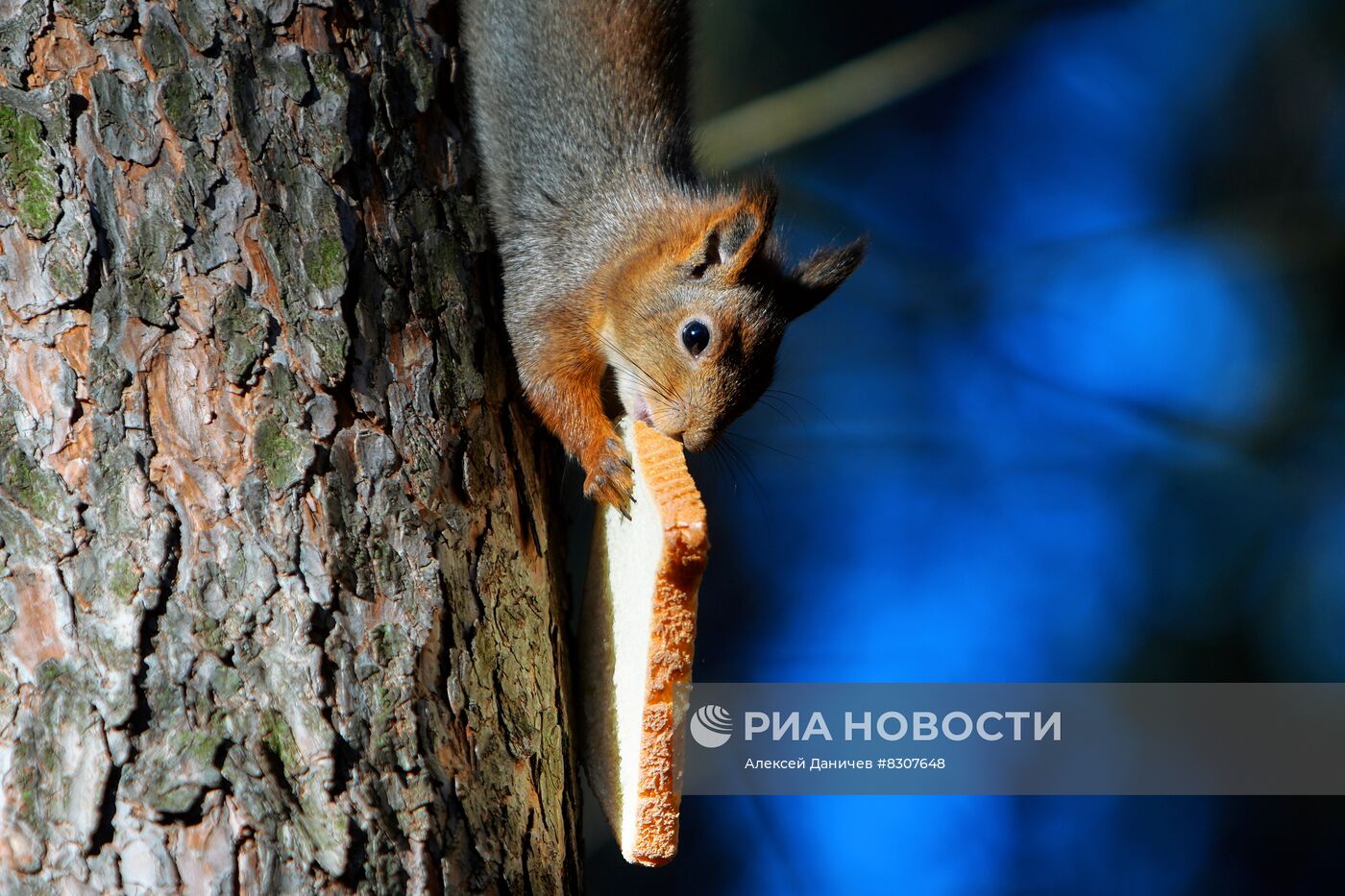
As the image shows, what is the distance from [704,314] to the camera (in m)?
1.21

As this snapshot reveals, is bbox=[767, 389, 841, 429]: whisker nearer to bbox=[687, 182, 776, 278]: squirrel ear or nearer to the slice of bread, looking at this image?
bbox=[687, 182, 776, 278]: squirrel ear

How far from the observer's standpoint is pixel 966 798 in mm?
1665

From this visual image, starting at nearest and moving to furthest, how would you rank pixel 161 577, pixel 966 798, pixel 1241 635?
pixel 161 577 → pixel 966 798 → pixel 1241 635

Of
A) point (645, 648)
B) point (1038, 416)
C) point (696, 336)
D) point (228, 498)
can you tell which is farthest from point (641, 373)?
point (1038, 416)

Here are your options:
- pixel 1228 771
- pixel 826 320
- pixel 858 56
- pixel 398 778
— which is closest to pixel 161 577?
pixel 398 778

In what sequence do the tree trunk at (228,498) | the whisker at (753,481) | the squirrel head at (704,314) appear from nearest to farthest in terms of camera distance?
the tree trunk at (228,498), the squirrel head at (704,314), the whisker at (753,481)

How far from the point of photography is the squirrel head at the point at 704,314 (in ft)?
3.92

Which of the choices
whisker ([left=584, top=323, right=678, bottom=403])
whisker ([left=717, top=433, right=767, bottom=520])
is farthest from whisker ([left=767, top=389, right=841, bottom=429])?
whisker ([left=584, top=323, right=678, bottom=403])

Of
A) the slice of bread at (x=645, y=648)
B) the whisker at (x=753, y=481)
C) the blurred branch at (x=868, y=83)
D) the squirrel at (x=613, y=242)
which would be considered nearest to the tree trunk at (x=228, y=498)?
the slice of bread at (x=645, y=648)

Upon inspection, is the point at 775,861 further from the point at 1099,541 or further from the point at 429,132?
the point at 429,132

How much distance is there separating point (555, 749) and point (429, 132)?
599 mm

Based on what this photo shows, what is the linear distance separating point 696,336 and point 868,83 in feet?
2.52

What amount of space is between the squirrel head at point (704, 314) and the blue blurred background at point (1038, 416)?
451mm

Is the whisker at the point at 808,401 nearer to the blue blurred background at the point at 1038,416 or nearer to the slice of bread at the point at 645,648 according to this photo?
the blue blurred background at the point at 1038,416
